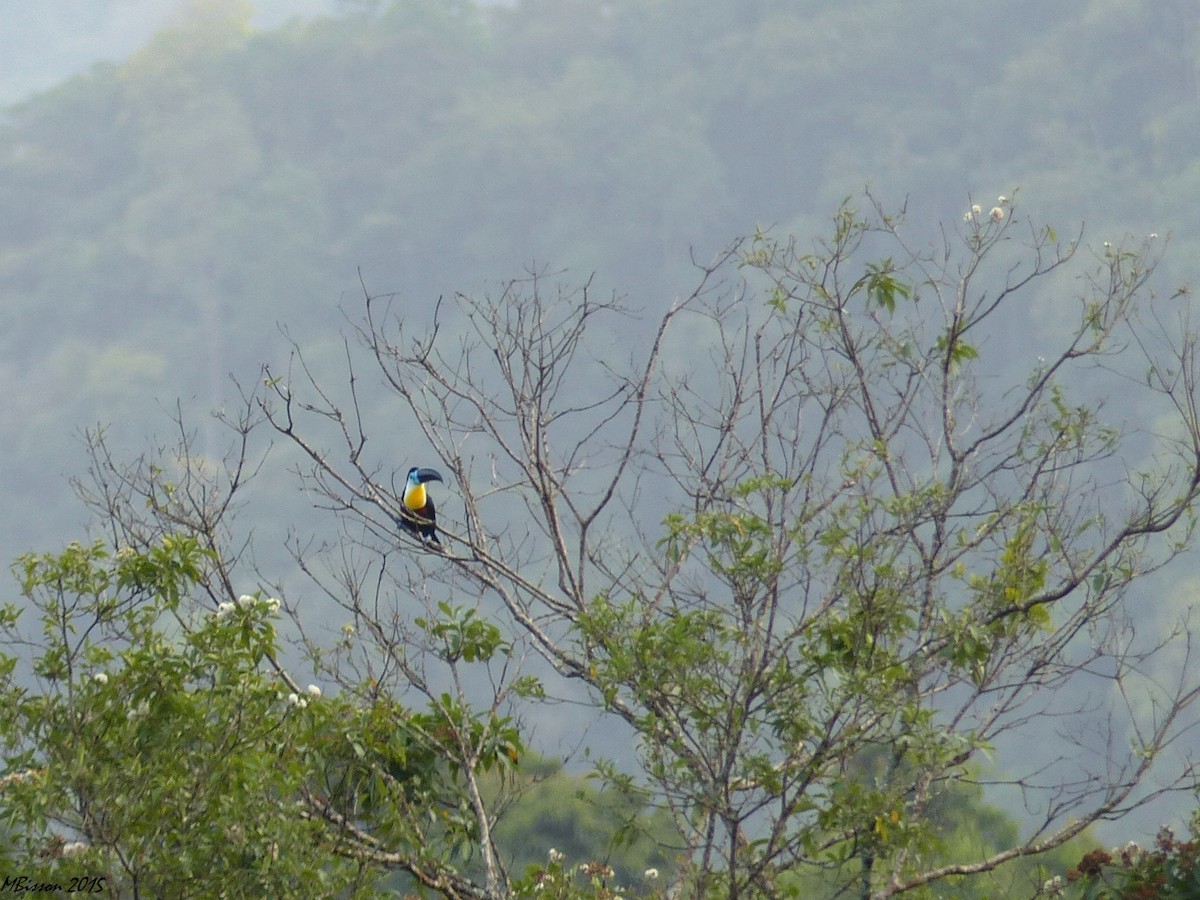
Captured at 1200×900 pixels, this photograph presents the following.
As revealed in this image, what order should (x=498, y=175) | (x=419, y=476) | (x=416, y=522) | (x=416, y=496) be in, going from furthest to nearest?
(x=498, y=175)
(x=419, y=476)
(x=416, y=496)
(x=416, y=522)

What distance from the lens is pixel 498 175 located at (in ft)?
177

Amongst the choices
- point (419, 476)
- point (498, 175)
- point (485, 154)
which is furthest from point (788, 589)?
point (485, 154)

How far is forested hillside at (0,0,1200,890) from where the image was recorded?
122 feet

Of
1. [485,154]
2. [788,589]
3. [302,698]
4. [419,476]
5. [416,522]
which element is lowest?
[302,698]

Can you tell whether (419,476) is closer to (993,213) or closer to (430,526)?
(430,526)

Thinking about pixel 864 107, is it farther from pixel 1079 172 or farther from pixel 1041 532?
pixel 1041 532

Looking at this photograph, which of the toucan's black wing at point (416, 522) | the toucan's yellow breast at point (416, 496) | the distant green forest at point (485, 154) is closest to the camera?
the toucan's black wing at point (416, 522)

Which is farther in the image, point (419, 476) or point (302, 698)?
point (419, 476)

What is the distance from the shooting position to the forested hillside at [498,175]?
37.3 meters

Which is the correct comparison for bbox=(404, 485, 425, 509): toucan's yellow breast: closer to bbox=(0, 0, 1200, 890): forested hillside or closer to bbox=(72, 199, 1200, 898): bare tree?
bbox=(72, 199, 1200, 898): bare tree

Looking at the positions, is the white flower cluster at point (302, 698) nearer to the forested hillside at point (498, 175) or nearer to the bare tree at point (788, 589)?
the bare tree at point (788, 589)

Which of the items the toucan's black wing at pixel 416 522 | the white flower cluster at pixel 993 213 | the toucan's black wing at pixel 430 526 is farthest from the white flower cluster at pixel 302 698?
the white flower cluster at pixel 993 213

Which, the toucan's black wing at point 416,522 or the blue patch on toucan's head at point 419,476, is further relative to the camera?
the blue patch on toucan's head at point 419,476

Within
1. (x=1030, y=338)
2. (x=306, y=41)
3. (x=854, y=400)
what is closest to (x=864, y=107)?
(x=1030, y=338)
